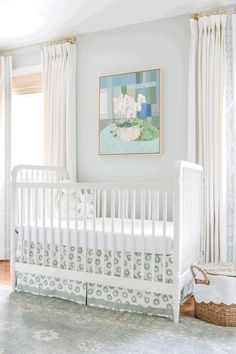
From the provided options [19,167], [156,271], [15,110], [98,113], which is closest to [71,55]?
[98,113]

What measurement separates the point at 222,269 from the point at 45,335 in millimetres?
1185

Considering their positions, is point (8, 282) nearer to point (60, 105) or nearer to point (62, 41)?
point (60, 105)

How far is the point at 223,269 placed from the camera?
2.62m

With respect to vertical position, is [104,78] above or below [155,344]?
above

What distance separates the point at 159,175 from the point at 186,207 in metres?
0.88

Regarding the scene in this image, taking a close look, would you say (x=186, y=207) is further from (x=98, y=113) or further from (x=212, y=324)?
(x=98, y=113)

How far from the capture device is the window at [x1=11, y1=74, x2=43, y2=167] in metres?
4.29

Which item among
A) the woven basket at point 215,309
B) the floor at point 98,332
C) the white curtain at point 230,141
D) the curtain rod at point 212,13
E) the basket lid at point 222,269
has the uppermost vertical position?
the curtain rod at point 212,13

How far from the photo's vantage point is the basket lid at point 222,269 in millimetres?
2512

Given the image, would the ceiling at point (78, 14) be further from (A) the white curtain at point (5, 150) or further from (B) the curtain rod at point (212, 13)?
(A) the white curtain at point (5, 150)

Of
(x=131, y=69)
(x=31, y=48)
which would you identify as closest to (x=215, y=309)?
(x=131, y=69)

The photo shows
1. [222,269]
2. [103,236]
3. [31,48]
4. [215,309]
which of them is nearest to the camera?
[215,309]

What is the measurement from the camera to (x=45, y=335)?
2262 millimetres

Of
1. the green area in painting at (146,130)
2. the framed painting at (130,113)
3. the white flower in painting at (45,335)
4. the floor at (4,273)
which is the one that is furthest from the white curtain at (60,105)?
the white flower in painting at (45,335)
